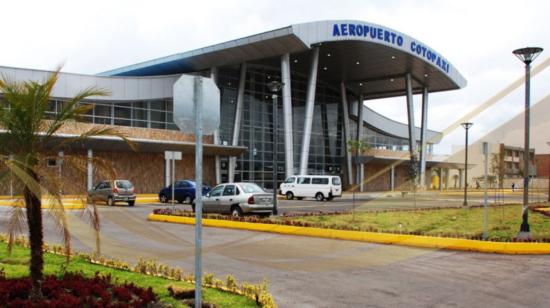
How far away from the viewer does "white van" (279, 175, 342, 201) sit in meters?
36.7

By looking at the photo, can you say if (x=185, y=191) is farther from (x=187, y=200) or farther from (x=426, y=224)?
(x=426, y=224)

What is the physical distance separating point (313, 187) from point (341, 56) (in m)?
17.3

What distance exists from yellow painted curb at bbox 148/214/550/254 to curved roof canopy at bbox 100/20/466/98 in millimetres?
25830

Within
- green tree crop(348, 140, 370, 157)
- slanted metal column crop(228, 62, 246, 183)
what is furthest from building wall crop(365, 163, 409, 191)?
slanted metal column crop(228, 62, 246, 183)

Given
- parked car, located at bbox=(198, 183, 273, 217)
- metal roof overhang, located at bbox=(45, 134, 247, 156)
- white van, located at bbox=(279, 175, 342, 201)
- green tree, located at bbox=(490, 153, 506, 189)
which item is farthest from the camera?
green tree, located at bbox=(490, 153, 506, 189)

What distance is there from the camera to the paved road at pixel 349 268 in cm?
727

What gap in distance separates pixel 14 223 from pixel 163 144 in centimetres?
3321

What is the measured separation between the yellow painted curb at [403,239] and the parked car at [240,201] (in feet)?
8.22

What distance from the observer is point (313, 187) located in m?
37.3

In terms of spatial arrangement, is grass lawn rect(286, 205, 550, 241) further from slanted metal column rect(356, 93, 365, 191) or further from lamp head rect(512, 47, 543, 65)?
slanted metal column rect(356, 93, 365, 191)

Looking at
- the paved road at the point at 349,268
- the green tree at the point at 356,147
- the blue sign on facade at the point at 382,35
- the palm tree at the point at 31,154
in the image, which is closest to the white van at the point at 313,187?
the blue sign on facade at the point at 382,35

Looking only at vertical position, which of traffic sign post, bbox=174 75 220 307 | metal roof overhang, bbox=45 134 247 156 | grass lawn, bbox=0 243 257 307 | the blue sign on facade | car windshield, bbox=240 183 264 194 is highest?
the blue sign on facade

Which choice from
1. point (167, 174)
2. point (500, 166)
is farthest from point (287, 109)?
point (500, 166)

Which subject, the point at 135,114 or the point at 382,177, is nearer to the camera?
the point at 135,114
